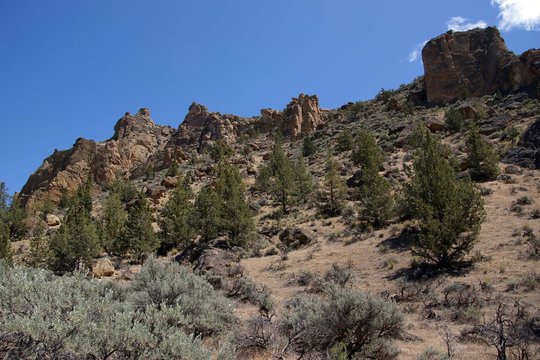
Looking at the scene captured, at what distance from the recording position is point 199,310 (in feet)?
26.9

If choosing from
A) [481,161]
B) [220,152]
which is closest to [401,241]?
[481,161]

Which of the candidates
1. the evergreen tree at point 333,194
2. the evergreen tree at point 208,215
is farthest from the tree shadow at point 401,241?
the evergreen tree at point 208,215

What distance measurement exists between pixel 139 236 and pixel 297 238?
10584 millimetres

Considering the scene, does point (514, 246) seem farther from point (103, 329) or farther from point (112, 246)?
point (112, 246)

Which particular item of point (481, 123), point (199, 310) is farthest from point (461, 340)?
point (481, 123)

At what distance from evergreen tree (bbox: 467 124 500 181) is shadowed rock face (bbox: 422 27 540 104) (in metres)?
29.2

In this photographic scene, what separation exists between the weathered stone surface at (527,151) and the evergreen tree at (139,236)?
26.4 metres

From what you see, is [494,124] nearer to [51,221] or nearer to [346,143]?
[346,143]

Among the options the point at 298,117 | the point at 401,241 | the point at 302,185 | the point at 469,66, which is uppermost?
the point at 469,66

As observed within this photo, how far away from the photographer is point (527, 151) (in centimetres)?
2788

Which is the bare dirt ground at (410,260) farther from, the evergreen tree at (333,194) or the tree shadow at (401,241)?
the evergreen tree at (333,194)

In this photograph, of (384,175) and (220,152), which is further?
(220,152)

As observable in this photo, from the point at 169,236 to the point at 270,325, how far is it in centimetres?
1977

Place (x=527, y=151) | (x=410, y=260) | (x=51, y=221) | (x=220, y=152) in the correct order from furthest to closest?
(x=220, y=152)
(x=51, y=221)
(x=527, y=151)
(x=410, y=260)
